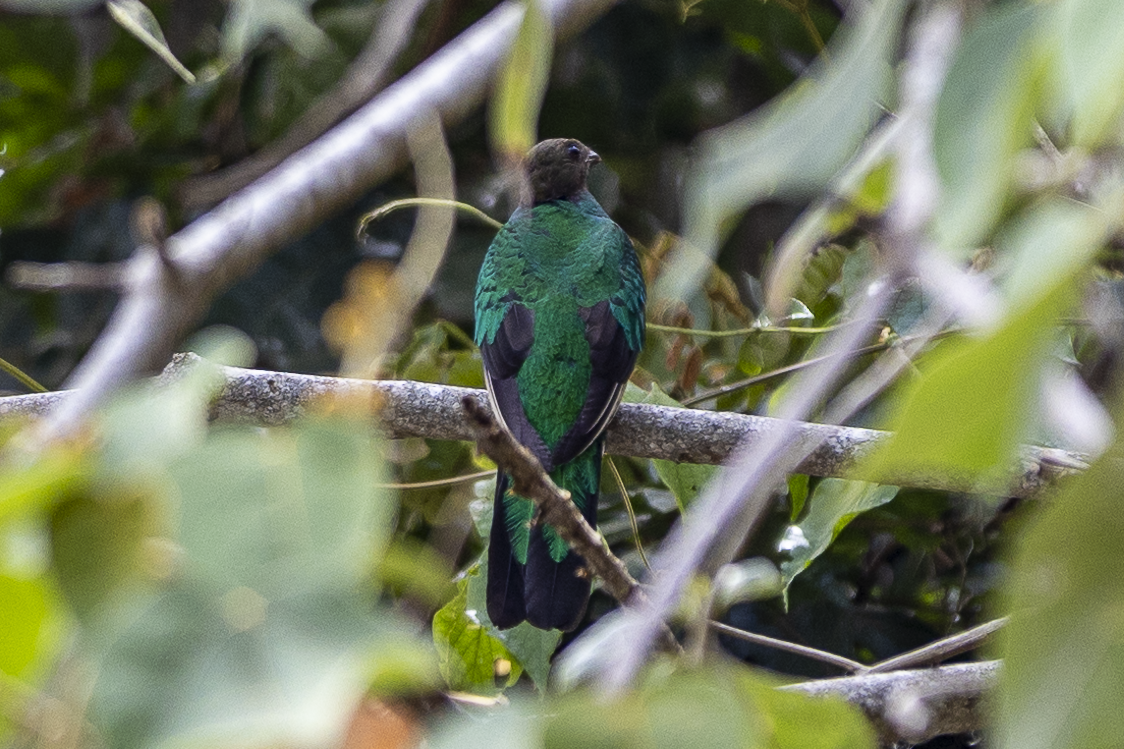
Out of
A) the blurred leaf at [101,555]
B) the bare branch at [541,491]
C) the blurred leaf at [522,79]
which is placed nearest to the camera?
the blurred leaf at [101,555]

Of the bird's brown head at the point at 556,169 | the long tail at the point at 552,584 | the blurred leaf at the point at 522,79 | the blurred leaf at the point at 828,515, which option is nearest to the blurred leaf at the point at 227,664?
the blurred leaf at the point at 522,79

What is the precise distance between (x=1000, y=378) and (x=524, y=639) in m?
1.84

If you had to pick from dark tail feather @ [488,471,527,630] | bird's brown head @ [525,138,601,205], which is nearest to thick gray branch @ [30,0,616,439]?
dark tail feather @ [488,471,527,630]

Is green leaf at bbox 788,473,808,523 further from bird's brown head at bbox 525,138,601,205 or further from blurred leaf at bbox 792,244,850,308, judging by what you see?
bird's brown head at bbox 525,138,601,205

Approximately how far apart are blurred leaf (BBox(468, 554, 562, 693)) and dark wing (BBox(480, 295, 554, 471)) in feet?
1.47

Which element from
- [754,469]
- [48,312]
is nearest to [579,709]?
[754,469]

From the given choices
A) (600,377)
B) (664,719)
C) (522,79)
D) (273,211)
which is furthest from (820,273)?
(664,719)

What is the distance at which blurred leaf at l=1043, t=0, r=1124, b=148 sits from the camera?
1.73 ft

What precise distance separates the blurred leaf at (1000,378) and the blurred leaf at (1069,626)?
6 cm

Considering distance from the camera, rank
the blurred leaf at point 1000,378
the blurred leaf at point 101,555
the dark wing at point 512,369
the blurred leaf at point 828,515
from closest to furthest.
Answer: the blurred leaf at point 1000,378 < the blurred leaf at point 101,555 < the blurred leaf at point 828,515 < the dark wing at point 512,369

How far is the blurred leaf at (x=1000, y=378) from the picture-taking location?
0.51 m

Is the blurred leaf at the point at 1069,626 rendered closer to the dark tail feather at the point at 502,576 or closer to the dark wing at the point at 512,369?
the dark tail feather at the point at 502,576

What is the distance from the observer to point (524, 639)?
2270mm

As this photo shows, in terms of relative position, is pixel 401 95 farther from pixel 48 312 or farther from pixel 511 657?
pixel 48 312
